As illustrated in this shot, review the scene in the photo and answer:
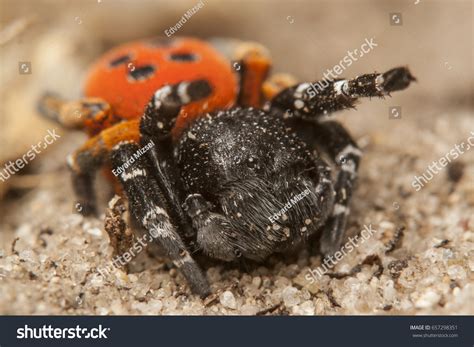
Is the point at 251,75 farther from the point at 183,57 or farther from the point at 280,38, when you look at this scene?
the point at 280,38

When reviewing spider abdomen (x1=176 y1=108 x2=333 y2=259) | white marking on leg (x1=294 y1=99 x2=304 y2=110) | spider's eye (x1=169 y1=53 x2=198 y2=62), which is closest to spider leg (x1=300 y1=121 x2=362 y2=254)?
white marking on leg (x1=294 y1=99 x2=304 y2=110)

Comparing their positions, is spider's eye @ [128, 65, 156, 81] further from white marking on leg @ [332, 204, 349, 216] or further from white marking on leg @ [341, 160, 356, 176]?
white marking on leg @ [332, 204, 349, 216]

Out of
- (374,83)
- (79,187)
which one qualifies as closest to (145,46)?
(79,187)

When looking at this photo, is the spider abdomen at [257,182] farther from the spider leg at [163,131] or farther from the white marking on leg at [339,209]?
the white marking on leg at [339,209]

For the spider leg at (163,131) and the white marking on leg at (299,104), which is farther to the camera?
the white marking on leg at (299,104)

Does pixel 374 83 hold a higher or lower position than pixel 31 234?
higher

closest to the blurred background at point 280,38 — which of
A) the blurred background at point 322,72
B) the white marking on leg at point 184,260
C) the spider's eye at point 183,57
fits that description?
the blurred background at point 322,72

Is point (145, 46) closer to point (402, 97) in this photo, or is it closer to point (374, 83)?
point (374, 83)
